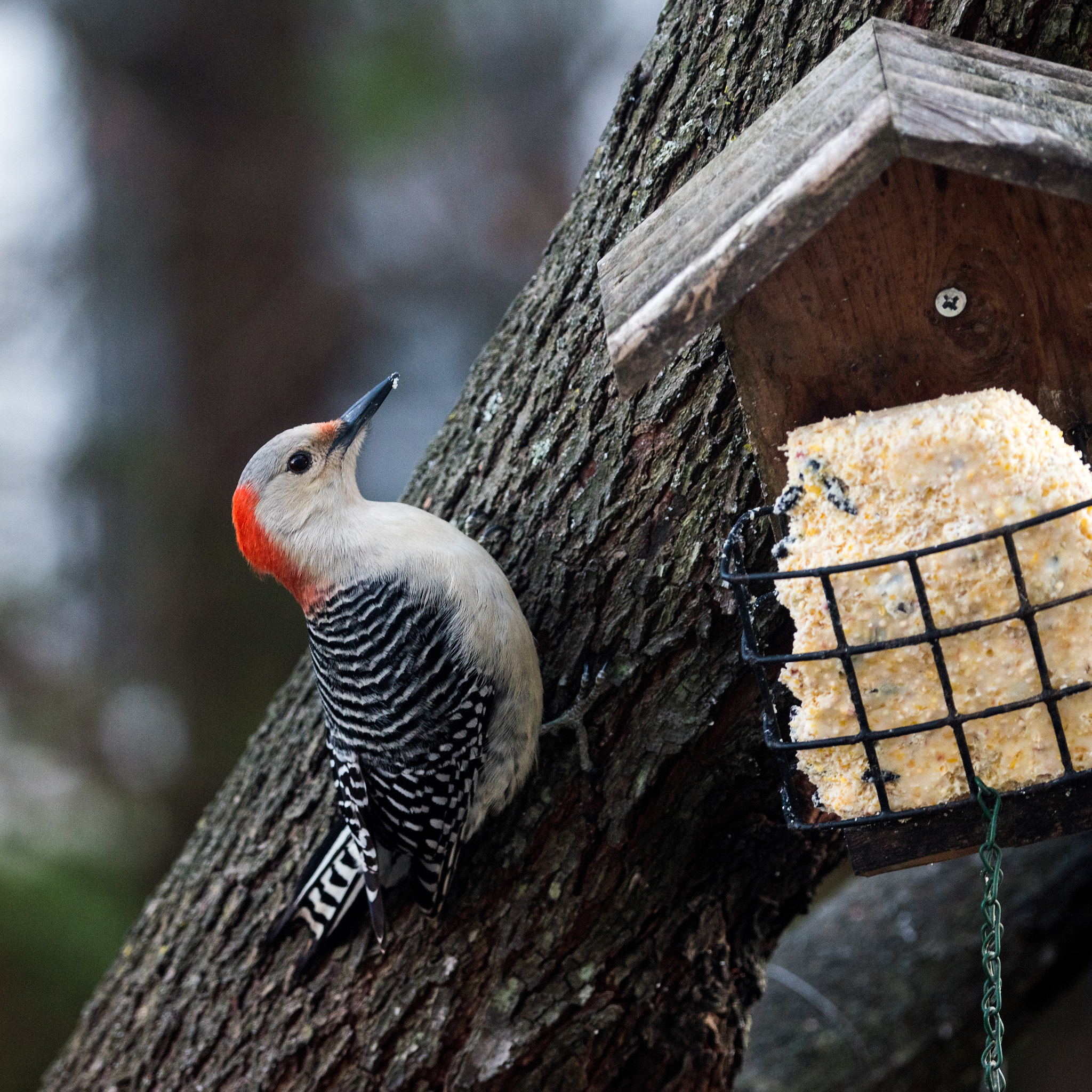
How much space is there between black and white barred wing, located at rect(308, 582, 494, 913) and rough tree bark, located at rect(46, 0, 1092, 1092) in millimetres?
150

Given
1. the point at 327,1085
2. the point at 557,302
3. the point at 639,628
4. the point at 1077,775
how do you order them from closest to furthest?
the point at 1077,775
the point at 639,628
the point at 557,302
the point at 327,1085

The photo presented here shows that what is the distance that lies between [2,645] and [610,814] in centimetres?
525

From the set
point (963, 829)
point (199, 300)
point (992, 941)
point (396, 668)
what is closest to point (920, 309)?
point (963, 829)

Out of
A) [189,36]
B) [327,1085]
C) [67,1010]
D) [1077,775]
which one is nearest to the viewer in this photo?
[1077,775]

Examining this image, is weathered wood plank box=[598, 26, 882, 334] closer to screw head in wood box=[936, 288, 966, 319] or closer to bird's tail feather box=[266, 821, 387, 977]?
screw head in wood box=[936, 288, 966, 319]

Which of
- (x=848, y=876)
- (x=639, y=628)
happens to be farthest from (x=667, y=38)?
(x=848, y=876)

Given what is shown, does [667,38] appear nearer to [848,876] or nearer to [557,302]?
[557,302]

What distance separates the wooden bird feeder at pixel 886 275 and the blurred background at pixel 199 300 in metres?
4.98

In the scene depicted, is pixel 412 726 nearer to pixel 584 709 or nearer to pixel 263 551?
pixel 584 709

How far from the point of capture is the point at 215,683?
21.6 ft

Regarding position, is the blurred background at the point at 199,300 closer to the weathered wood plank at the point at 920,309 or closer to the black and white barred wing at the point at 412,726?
the black and white barred wing at the point at 412,726

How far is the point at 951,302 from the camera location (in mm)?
1862

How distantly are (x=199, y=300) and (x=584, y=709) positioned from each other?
16.3ft

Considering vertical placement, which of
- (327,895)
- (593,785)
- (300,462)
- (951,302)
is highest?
(300,462)
